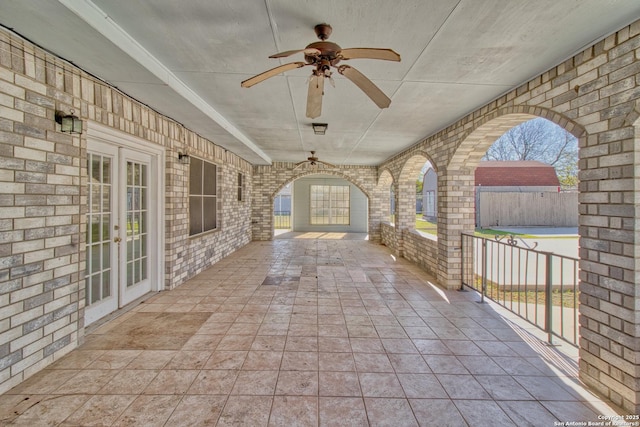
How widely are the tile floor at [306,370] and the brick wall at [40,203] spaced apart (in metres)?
0.29

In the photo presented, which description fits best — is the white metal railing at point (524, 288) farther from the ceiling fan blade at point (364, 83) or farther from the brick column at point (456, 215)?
the ceiling fan blade at point (364, 83)

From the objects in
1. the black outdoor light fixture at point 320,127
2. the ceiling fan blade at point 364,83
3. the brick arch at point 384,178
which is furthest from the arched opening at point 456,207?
the brick arch at point 384,178

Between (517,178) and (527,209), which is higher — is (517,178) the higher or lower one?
the higher one

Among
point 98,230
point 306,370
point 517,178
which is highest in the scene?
point 517,178

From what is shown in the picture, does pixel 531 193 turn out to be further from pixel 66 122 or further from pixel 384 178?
pixel 66 122

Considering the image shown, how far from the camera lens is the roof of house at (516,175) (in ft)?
49.1

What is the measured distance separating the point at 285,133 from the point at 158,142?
222cm

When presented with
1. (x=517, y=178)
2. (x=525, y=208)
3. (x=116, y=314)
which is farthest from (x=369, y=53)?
(x=517, y=178)

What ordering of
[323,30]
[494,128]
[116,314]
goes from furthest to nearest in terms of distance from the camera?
[494,128]
[116,314]
[323,30]

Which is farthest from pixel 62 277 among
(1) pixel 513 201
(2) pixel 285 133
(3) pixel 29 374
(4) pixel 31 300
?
(1) pixel 513 201

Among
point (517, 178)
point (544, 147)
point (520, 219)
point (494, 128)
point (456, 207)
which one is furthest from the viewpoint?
point (544, 147)

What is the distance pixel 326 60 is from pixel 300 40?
1.52 feet

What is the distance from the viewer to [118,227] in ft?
11.5

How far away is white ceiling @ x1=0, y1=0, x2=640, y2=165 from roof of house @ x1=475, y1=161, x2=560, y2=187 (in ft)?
43.1
